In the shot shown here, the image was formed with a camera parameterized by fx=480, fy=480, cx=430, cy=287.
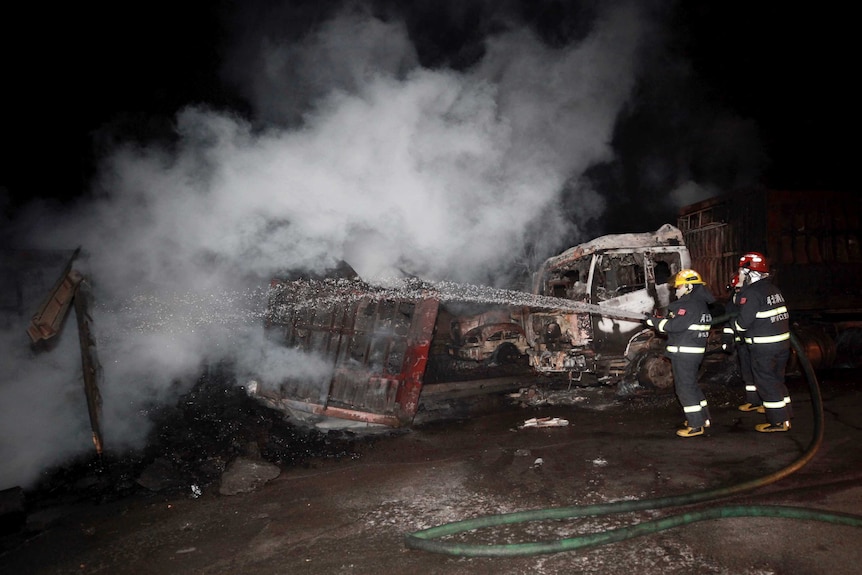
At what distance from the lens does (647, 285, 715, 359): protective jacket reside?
527 centimetres

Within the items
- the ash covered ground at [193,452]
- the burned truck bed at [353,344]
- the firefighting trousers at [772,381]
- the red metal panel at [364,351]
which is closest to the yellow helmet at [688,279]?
the firefighting trousers at [772,381]

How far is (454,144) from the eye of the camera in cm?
610

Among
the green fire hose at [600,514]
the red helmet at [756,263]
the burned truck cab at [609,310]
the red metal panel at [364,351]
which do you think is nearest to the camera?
the green fire hose at [600,514]

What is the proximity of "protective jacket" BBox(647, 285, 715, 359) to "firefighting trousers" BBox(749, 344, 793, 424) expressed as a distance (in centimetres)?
59

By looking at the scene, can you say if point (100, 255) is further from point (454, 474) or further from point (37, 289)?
point (454, 474)

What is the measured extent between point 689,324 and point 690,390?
72cm

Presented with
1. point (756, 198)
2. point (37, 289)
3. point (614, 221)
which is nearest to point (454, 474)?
point (37, 289)

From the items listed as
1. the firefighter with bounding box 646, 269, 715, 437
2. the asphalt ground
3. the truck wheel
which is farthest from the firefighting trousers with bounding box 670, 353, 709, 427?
the truck wheel

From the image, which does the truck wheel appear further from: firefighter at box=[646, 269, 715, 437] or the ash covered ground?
the ash covered ground

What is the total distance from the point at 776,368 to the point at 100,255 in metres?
8.15

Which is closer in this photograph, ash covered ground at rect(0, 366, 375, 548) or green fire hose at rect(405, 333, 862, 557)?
green fire hose at rect(405, 333, 862, 557)

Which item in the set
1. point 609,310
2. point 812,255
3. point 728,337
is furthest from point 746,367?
point 812,255

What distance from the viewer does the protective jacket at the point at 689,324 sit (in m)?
5.27

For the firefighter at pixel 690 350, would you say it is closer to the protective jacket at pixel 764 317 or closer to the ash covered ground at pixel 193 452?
the protective jacket at pixel 764 317
